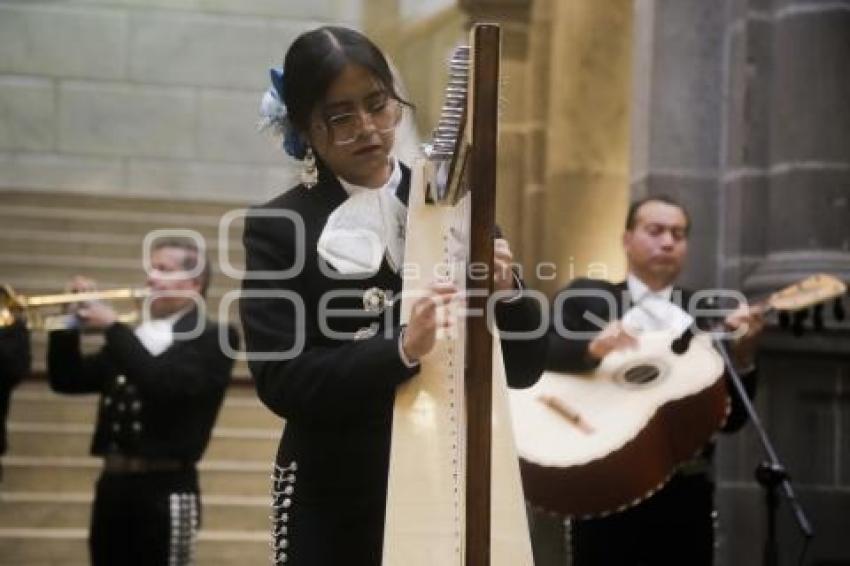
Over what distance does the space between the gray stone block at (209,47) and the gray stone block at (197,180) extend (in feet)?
2.17

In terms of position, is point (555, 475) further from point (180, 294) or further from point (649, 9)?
point (649, 9)

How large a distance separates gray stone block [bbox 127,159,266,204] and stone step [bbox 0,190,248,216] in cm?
84

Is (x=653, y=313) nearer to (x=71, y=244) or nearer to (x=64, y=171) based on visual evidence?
(x=71, y=244)

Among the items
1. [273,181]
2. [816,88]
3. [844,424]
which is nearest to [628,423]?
[844,424]

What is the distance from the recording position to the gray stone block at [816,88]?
533cm

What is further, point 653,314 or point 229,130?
point 229,130

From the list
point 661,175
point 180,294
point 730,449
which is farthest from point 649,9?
point 180,294

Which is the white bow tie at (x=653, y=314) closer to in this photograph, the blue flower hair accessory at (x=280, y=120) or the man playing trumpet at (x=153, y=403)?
the man playing trumpet at (x=153, y=403)

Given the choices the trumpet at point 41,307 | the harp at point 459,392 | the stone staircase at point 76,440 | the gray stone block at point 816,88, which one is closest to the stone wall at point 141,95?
the stone staircase at point 76,440

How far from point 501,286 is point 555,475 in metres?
2.09

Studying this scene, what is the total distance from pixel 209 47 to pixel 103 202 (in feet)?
6.84

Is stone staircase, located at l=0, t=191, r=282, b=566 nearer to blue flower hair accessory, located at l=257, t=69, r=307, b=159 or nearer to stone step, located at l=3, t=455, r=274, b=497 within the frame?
stone step, located at l=3, t=455, r=274, b=497

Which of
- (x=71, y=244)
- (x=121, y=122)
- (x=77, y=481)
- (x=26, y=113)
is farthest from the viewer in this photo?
(x=121, y=122)

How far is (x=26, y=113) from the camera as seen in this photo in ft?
37.3
